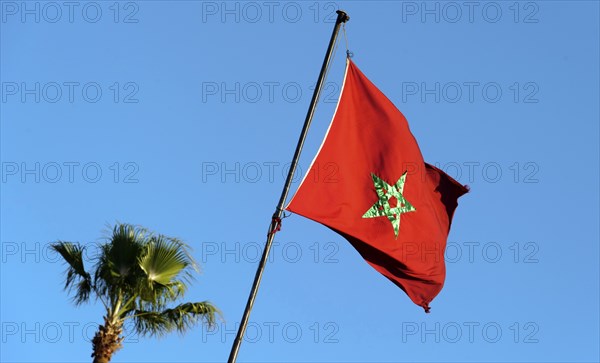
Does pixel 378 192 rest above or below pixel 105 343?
above

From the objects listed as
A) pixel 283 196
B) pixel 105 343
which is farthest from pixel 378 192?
pixel 105 343

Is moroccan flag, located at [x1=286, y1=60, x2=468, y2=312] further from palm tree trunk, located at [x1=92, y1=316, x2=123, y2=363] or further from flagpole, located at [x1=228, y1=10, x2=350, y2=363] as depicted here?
palm tree trunk, located at [x1=92, y1=316, x2=123, y2=363]

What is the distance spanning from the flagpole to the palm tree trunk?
233 centimetres

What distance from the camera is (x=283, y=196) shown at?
578 inches

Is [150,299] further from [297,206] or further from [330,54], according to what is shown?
[330,54]

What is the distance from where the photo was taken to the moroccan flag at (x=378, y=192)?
52.5 ft

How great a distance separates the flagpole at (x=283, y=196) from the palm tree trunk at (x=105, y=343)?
2.33 meters

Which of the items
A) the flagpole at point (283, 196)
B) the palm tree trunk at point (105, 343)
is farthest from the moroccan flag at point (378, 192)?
the palm tree trunk at point (105, 343)

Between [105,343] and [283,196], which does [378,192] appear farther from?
[105,343]

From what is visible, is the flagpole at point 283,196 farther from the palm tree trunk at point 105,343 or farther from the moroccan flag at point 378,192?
the palm tree trunk at point 105,343

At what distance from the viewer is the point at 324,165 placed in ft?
52.9

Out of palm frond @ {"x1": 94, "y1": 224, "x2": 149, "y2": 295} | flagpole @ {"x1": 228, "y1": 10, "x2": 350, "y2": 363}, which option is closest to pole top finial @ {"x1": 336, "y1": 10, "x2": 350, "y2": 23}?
flagpole @ {"x1": 228, "y1": 10, "x2": 350, "y2": 363}

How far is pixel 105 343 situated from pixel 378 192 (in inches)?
186

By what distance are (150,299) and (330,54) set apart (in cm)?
446
